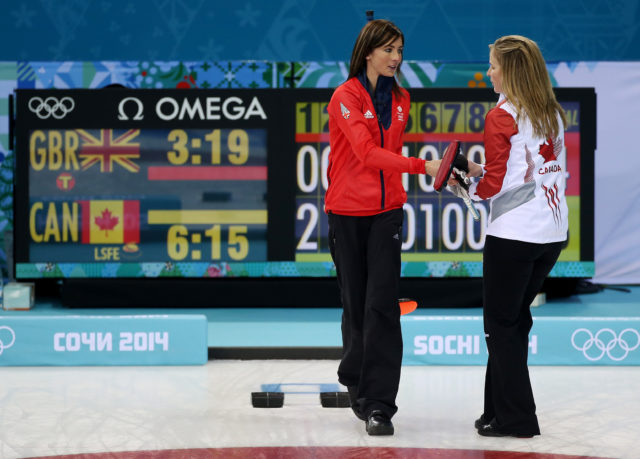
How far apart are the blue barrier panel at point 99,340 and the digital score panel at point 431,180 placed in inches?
71.2

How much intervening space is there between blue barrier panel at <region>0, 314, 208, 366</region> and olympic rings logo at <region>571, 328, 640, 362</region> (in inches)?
76.2

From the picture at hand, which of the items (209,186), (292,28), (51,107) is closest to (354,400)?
(209,186)

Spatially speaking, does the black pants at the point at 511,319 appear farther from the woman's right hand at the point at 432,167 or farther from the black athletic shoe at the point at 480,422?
Result: the woman's right hand at the point at 432,167

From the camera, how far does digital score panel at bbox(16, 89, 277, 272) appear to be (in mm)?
6281

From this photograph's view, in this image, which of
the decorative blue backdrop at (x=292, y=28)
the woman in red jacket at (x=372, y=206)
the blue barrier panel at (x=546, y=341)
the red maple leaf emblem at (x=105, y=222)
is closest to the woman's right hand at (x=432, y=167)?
the woman in red jacket at (x=372, y=206)

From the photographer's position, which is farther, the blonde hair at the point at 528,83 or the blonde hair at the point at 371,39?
the blonde hair at the point at 371,39

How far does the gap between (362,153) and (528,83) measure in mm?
633

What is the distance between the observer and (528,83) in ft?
10.3

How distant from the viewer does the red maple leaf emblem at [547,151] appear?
124 inches

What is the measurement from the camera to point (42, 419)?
3.51 metres

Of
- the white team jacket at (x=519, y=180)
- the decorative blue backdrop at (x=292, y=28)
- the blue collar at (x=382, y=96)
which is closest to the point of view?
the white team jacket at (x=519, y=180)

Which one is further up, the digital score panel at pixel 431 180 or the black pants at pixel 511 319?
the digital score panel at pixel 431 180

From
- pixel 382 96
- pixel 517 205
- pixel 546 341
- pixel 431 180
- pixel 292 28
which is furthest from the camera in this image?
pixel 292 28

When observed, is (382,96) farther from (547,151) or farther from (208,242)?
A: (208,242)
